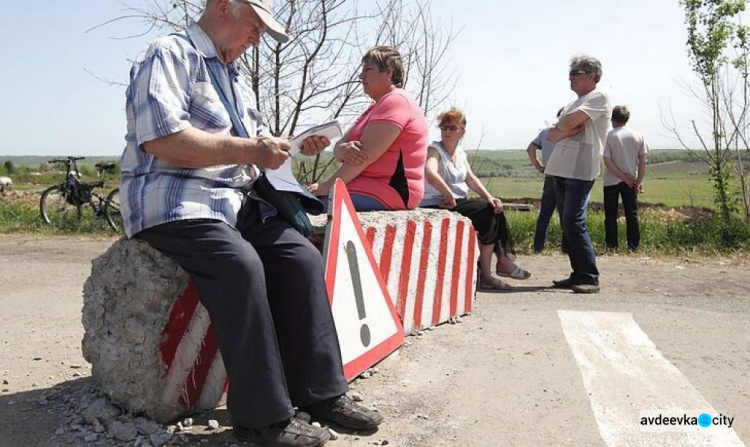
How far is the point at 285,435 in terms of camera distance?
2934mm

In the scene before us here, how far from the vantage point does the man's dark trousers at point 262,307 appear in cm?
291

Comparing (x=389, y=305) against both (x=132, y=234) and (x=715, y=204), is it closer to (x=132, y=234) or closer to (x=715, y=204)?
(x=132, y=234)

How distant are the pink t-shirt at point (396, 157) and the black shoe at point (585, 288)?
2.16 meters

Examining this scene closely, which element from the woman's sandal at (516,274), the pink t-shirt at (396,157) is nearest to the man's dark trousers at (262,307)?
the pink t-shirt at (396,157)

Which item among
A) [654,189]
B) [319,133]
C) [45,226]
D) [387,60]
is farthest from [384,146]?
[654,189]

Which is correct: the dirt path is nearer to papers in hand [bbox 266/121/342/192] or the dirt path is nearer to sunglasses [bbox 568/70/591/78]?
papers in hand [bbox 266/121/342/192]

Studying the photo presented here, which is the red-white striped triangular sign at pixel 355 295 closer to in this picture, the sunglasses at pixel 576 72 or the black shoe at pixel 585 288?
the black shoe at pixel 585 288

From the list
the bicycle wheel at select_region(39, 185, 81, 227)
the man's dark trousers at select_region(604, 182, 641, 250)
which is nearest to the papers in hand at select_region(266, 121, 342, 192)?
the man's dark trousers at select_region(604, 182, 641, 250)

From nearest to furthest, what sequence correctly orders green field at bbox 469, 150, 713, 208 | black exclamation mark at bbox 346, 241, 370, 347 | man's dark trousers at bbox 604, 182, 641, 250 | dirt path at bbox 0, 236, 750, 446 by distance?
dirt path at bbox 0, 236, 750, 446
black exclamation mark at bbox 346, 241, 370, 347
man's dark trousers at bbox 604, 182, 641, 250
green field at bbox 469, 150, 713, 208

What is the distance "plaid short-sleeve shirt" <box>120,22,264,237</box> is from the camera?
2998mm

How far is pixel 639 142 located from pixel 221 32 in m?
7.05

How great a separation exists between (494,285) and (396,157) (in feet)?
7.07

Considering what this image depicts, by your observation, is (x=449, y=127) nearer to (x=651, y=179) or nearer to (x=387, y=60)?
(x=387, y=60)

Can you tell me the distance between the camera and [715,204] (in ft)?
35.2
